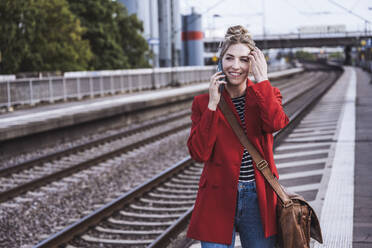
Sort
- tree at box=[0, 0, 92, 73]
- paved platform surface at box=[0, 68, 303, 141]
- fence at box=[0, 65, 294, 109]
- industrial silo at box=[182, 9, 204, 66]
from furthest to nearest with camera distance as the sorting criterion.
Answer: industrial silo at box=[182, 9, 204, 66] → tree at box=[0, 0, 92, 73] → fence at box=[0, 65, 294, 109] → paved platform surface at box=[0, 68, 303, 141]

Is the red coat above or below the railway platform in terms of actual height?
above

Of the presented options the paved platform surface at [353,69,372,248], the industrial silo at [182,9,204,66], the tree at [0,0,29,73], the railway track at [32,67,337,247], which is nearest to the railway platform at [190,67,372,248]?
the paved platform surface at [353,69,372,248]

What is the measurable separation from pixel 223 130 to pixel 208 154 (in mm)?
162

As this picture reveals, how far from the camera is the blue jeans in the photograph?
9.99 ft

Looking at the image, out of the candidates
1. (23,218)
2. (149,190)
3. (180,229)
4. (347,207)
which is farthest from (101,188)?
(347,207)

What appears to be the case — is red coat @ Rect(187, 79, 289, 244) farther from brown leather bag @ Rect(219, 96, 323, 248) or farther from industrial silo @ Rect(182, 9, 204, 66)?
industrial silo @ Rect(182, 9, 204, 66)

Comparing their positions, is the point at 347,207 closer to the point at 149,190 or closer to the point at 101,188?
the point at 149,190

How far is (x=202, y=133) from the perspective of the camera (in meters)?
2.97

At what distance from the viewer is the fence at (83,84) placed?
814 inches

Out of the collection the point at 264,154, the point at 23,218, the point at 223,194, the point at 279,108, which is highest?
the point at 279,108

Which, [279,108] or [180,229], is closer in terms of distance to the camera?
[279,108]

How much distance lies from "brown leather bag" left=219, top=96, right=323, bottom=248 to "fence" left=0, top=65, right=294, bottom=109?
17856mm

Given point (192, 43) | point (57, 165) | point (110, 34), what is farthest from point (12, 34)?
point (192, 43)

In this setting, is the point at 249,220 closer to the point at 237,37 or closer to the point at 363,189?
the point at 237,37
